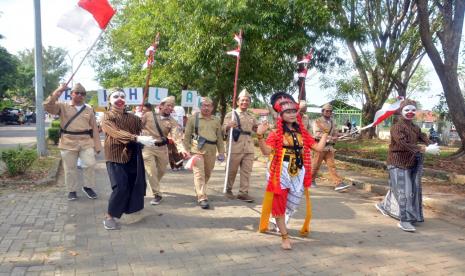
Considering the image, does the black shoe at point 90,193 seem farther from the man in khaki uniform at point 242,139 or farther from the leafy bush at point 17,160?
the man in khaki uniform at point 242,139

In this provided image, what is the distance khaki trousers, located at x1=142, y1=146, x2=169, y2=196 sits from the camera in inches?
281

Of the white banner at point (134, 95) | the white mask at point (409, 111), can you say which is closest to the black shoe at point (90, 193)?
the white banner at point (134, 95)

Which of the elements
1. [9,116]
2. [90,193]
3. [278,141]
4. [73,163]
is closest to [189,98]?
[90,193]

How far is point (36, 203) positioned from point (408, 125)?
5709 millimetres

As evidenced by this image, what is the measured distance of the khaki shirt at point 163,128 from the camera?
24.1 ft

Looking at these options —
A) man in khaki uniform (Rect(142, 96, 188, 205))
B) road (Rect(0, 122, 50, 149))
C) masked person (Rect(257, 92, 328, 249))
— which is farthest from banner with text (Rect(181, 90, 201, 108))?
masked person (Rect(257, 92, 328, 249))

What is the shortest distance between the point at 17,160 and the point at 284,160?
5933 millimetres

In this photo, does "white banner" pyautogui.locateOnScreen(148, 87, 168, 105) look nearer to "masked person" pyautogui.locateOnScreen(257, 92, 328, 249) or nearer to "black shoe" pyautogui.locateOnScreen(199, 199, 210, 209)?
"black shoe" pyautogui.locateOnScreen(199, 199, 210, 209)

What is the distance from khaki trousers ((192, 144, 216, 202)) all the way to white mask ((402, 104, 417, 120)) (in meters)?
2.99

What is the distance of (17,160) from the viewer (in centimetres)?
876

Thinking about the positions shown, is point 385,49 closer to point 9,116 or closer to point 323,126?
point 323,126

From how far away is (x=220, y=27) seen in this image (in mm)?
13719

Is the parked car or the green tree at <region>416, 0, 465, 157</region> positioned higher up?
the green tree at <region>416, 0, 465, 157</region>

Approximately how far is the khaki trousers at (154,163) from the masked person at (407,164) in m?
3.51
